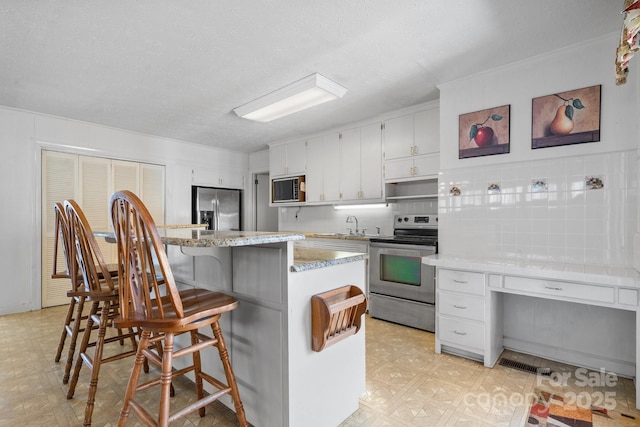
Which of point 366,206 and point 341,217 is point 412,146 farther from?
point 341,217

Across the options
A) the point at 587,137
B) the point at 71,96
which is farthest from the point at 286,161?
the point at 587,137

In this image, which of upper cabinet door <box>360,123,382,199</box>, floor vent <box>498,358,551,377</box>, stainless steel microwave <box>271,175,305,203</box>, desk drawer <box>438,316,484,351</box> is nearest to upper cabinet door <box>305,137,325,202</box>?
stainless steel microwave <box>271,175,305,203</box>

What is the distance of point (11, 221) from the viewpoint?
12.2 ft

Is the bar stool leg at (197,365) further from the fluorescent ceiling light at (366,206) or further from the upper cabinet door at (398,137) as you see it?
the fluorescent ceiling light at (366,206)

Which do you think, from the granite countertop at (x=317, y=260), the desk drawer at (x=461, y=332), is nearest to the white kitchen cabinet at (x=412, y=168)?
the desk drawer at (x=461, y=332)

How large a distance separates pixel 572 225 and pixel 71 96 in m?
4.90

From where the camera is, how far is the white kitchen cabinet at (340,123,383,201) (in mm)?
4031

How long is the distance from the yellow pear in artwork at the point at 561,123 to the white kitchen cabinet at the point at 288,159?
3251 mm

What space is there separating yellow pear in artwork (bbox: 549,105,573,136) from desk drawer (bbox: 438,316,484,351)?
1625mm

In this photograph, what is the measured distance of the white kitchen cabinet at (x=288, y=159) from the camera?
16.3ft

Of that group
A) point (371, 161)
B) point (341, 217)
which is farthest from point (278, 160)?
point (371, 161)

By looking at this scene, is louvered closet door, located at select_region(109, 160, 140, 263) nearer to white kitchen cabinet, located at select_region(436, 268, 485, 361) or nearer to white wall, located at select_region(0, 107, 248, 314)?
white wall, located at select_region(0, 107, 248, 314)

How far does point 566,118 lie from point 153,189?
5258 millimetres

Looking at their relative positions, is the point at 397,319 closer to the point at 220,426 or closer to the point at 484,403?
the point at 484,403
